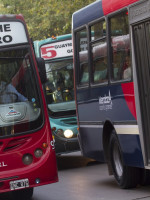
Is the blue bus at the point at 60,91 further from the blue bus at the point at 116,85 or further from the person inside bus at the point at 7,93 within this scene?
the person inside bus at the point at 7,93

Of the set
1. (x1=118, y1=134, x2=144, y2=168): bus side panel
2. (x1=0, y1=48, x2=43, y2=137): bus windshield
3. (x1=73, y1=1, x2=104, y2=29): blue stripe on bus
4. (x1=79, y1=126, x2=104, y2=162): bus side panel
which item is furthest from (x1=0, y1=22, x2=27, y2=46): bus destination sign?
(x1=79, y1=126, x2=104, y2=162): bus side panel

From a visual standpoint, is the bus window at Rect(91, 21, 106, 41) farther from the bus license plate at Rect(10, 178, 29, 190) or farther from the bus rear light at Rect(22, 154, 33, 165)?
the bus license plate at Rect(10, 178, 29, 190)

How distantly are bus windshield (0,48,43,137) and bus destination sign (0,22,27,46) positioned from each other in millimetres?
147

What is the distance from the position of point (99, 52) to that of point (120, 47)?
115 centimetres

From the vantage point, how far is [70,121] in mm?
16547

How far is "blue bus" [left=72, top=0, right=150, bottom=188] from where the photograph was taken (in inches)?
410

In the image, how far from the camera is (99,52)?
1225cm

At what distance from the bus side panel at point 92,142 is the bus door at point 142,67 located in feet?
6.19

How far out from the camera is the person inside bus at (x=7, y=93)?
33.4 feet

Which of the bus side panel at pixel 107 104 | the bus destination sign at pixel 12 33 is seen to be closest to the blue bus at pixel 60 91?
the bus side panel at pixel 107 104

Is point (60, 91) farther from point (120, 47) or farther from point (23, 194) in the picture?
point (120, 47)

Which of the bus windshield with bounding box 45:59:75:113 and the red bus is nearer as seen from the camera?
the red bus

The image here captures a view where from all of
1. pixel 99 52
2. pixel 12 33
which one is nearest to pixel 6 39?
pixel 12 33

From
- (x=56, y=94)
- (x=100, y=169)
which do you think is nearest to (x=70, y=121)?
(x=56, y=94)
